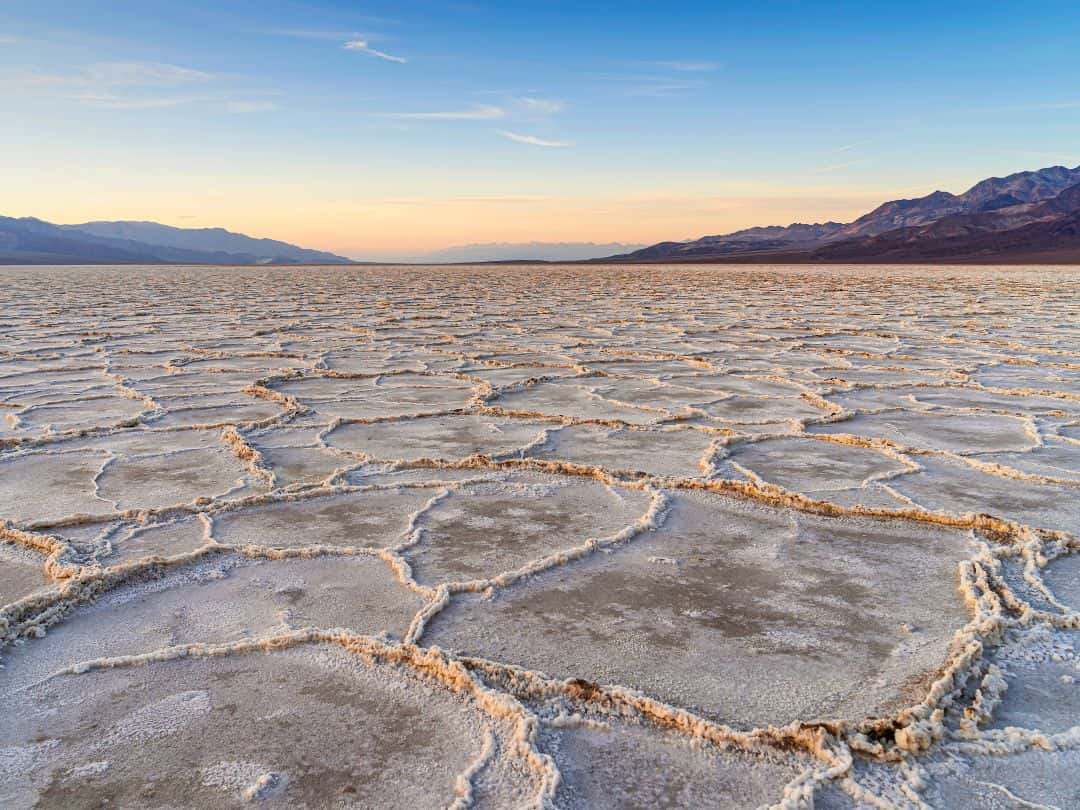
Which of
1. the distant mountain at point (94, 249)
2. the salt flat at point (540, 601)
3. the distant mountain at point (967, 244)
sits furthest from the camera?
the distant mountain at point (94, 249)

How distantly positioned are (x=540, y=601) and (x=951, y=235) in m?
63.9

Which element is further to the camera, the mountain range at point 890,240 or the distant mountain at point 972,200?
the distant mountain at point 972,200

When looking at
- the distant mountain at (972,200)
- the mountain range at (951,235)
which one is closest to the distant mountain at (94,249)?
the mountain range at (951,235)

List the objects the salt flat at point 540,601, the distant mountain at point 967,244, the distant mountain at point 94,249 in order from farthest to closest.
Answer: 1. the distant mountain at point 94,249
2. the distant mountain at point 967,244
3. the salt flat at point 540,601

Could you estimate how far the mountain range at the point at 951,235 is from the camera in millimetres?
50844

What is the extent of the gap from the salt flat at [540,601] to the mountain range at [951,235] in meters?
44.2

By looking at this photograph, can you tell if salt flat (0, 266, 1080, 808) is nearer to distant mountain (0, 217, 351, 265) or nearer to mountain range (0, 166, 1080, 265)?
mountain range (0, 166, 1080, 265)

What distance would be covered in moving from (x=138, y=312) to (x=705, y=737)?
11.1 metres

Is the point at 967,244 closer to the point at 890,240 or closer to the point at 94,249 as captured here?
the point at 890,240

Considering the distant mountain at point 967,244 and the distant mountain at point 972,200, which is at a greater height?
the distant mountain at point 972,200

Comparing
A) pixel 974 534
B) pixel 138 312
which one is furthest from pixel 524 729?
pixel 138 312

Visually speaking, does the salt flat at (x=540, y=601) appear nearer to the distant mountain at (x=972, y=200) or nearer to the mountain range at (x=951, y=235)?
the mountain range at (x=951, y=235)

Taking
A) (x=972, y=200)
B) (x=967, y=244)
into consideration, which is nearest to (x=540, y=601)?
(x=967, y=244)

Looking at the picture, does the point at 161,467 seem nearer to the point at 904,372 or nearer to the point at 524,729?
the point at 524,729
